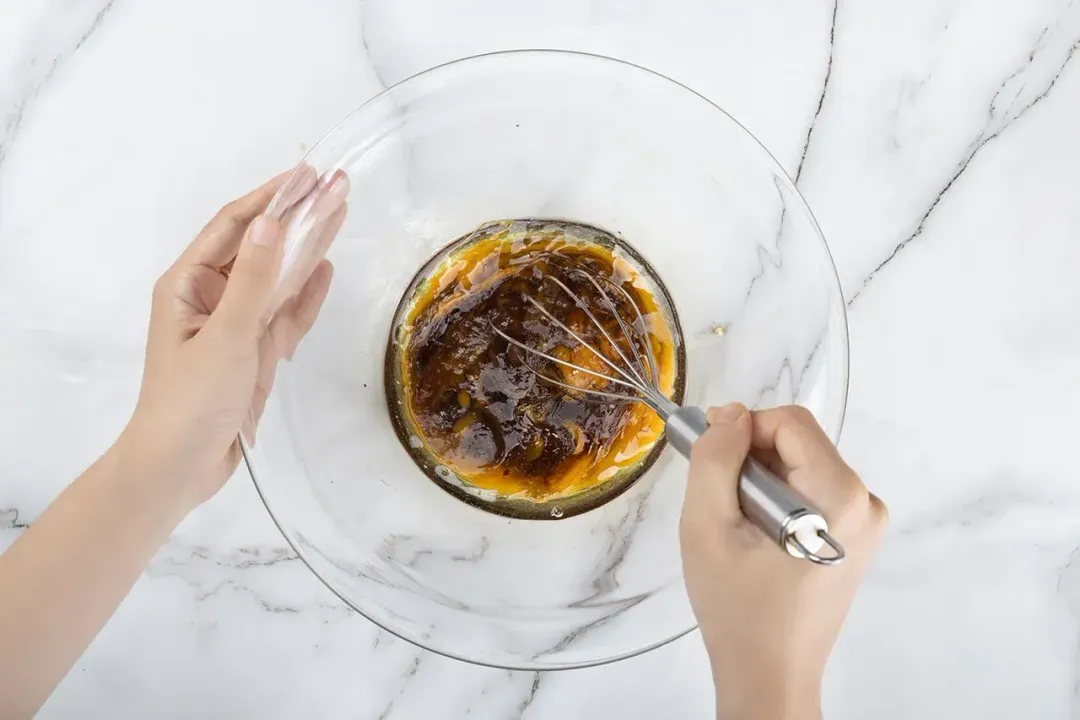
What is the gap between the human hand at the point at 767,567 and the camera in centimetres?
54

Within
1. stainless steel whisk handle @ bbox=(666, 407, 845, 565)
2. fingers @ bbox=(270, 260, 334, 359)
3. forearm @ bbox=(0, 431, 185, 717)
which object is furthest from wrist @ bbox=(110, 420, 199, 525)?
stainless steel whisk handle @ bbox=(666, 407, 845, 565)

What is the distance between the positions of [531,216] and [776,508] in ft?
1.19

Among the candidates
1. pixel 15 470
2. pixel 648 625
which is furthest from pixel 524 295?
pixel 15 470

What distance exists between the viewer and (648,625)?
0.65 metres

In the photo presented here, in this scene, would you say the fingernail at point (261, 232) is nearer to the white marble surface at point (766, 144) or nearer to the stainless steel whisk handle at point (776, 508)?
the white marble surface at point (766, 144)

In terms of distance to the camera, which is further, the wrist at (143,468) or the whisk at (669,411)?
the wrist at (143,468)

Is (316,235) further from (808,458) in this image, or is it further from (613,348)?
(808,458)

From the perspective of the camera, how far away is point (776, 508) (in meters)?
0.50

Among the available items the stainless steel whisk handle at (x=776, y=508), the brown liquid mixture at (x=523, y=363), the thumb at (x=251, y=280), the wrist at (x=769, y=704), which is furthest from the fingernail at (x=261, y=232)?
the wrist at (x=769, y=704)

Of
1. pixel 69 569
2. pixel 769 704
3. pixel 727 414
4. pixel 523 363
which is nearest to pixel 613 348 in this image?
pixel 523 363

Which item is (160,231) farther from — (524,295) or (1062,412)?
(1062,412)

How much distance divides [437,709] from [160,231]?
54 cm

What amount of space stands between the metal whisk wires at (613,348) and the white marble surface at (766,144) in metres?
0.22

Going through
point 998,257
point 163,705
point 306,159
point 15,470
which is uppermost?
point 998,257
